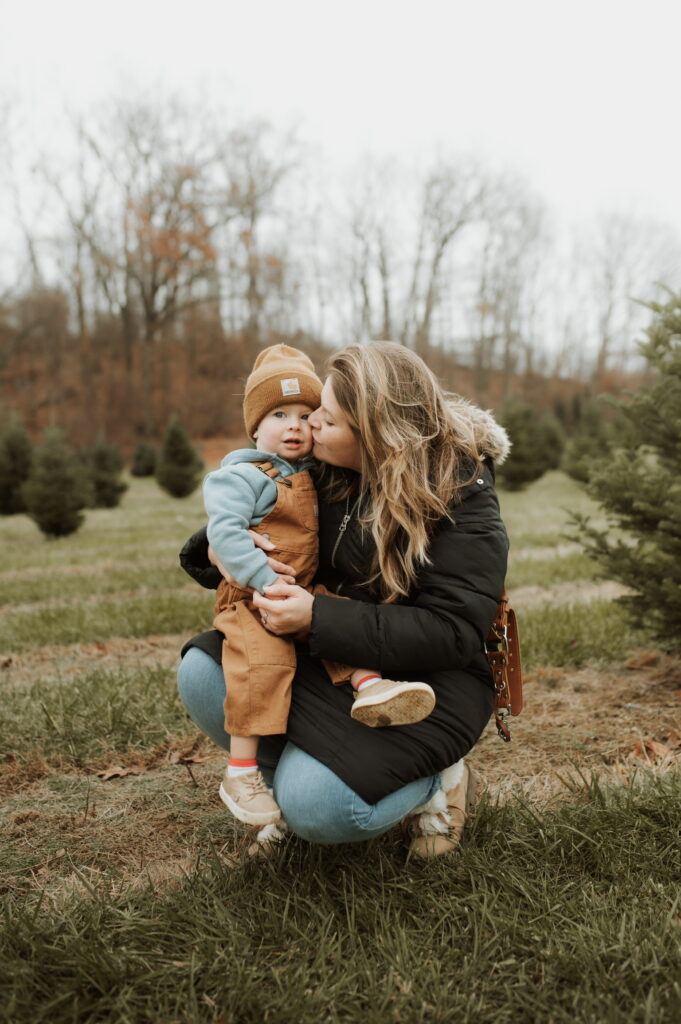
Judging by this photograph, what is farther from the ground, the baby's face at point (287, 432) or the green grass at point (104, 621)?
the baby's face at point (287, 432)

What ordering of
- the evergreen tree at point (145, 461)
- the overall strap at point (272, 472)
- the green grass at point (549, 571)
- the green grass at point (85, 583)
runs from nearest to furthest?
the overall strap at point (272, 472) < the green grass at point (549, 571) < the green grass at point (85, 583) < the evergreen tree at point (145, 461)

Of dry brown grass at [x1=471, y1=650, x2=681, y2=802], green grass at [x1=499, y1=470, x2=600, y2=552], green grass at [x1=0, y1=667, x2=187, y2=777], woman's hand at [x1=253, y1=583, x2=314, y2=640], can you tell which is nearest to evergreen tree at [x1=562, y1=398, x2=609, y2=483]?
green grass at [x1=499, y1=470, x2=600, y2=552]

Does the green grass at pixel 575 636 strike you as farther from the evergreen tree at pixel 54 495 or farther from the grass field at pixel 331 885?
the evergreen tree at pixel 54 495

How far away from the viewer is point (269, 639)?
2.32 metres

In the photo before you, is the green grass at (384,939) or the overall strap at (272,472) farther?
the overall strap at (272,472)

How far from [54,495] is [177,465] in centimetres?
699

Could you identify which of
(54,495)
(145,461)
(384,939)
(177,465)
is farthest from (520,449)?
(384,939)

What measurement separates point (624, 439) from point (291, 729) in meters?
2.96

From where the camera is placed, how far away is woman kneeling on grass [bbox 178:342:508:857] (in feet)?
7.22

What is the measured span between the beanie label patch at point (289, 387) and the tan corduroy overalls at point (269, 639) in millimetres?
257

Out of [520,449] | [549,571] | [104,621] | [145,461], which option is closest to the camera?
[104,621]

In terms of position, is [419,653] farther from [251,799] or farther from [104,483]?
[104,483]

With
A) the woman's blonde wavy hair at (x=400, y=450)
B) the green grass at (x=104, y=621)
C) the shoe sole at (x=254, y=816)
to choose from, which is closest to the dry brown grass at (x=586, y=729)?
the shoe sole at (x=254, y=816)

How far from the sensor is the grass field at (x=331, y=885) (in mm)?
1767
